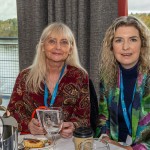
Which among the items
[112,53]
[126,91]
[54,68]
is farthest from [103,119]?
[54,68]

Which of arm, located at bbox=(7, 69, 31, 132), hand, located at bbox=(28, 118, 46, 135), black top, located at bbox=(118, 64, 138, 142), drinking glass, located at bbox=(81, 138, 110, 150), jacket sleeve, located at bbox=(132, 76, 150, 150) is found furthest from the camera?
arm, located at bbox=(7, 69, 31, 132)

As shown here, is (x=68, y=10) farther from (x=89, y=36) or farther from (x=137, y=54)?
(x=137, y=54)

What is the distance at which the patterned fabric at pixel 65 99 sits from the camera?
199 cm

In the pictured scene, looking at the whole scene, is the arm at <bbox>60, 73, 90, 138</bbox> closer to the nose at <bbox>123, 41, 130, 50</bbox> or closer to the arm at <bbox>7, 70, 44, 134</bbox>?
the arm at <bbox>7, 70, 44, 134</bbox>

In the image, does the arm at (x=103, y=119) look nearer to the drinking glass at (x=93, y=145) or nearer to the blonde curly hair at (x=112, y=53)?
the blonde curly hair at (x=112, y=53)

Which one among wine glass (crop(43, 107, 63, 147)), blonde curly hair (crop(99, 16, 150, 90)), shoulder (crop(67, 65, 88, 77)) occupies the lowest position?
wine glass (crop(43, 107, 63, 147))

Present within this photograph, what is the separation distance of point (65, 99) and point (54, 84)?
0.13 metres

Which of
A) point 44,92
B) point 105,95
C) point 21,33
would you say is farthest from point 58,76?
point 21,33

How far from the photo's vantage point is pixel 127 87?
1783 millimetres

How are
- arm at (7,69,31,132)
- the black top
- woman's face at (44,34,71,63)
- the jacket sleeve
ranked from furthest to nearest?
woman's face at (44,34,71,63) → arm at (7,69,31,132) → the black top → the jacket sleeve

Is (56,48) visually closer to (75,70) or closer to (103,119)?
(75,70)

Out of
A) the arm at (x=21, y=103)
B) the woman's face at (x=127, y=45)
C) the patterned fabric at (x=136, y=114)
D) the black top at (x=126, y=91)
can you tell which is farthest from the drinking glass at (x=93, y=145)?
the arm at (x=21, y=103)

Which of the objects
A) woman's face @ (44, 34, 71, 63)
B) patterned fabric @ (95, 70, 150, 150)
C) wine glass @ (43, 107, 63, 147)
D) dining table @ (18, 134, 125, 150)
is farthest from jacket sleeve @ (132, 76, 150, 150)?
woman's face @ (44, 34, 71, 63)

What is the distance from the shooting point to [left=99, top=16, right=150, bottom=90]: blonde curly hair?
1778 millimetres
